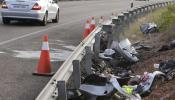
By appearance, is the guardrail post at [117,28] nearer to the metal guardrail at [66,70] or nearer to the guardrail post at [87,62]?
the metal guardrail at [66,70]

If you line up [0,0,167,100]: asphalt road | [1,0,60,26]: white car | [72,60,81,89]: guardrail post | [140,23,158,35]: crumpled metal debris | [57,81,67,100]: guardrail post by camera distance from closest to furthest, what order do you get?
[57,81,67,100]: guardrail post
[72,60,81,89]: guardrail post
[0,0,167,100]: asphalt road
[140,23,158,35]: crumpled metal debris
[1,0,60,26]: white car

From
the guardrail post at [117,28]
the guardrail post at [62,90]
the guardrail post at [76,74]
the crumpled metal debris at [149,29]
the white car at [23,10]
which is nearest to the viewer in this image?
the guardrail post at [62,90]

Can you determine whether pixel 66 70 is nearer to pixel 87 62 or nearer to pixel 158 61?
pixel 87 62

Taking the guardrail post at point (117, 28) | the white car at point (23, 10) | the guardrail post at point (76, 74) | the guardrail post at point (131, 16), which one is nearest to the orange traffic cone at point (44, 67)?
the guardrail post at point (117, 28)

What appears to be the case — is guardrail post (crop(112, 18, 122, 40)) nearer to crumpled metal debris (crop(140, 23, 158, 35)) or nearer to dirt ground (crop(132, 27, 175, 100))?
dirt ground (crop(132, 27, 175, 100))

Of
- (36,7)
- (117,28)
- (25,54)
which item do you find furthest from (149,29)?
(25,54)

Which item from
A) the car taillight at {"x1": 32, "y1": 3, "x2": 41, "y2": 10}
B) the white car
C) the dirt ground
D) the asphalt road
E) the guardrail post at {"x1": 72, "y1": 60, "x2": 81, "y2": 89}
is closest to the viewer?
the dirt ground

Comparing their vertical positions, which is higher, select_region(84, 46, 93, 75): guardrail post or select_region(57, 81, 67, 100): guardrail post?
select_region(57, 81, 67, 100): guardrail post

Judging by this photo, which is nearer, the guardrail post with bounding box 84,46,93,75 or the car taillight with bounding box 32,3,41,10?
the guardrail post with bounding box 84,46,93,75

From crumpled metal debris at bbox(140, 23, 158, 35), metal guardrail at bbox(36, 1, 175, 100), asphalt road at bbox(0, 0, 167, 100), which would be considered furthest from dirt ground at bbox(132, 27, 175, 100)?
asphalt road at bbox(0, 0, 167, 100)

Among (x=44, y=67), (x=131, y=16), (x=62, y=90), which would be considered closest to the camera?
(x=62, y=90)

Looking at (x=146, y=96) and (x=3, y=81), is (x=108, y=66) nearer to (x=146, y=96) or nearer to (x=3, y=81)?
(x=3, y=81)

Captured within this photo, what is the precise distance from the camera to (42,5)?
23.5 meters

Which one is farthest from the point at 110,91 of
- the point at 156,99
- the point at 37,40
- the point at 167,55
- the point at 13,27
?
the point at 13,27
